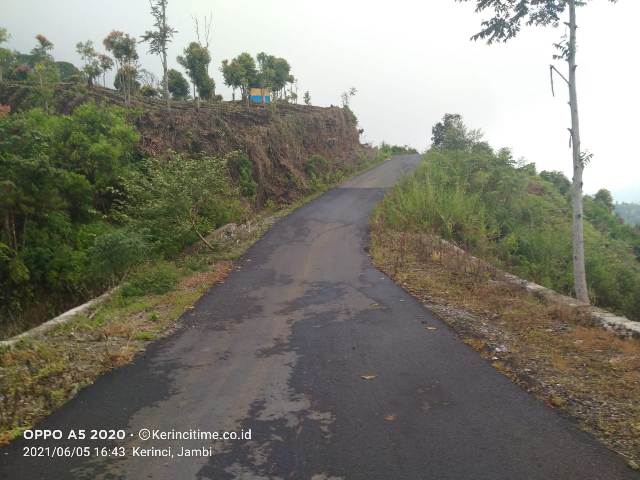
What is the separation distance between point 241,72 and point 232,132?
35.1 feet

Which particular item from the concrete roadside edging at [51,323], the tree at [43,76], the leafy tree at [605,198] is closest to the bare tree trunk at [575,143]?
the concrete roadside edging at [51,323]

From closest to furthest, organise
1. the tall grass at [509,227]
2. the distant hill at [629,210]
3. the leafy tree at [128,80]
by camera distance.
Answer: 1. the tall grass at [509,227]
2. the leafy tree at [128,80]
3. the distant hill at [629,210]

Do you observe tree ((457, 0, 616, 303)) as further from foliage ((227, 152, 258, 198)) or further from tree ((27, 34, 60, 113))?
tree ((27, 34, 60, 113))

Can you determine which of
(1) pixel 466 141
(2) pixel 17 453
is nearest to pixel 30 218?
(2) pixel 17 453

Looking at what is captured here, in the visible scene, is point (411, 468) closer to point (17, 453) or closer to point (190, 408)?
point (190, 408)

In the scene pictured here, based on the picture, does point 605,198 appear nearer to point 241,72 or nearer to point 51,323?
point 241,72

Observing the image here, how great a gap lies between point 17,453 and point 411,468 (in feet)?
12.0

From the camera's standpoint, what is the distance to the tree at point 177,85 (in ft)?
114

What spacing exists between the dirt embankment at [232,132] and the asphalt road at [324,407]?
43.9 ft

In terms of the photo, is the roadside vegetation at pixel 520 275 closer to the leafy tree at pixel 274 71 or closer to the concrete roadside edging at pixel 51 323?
the concrete roadside edging at pixel 51 323

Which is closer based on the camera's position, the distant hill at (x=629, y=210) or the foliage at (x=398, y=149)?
the foliage at (x=398, y=149)

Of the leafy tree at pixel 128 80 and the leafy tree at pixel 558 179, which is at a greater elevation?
the leafy tree at pixel 128 80

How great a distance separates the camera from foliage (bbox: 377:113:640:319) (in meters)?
14.2

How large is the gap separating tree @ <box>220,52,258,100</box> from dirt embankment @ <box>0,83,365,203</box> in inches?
130
